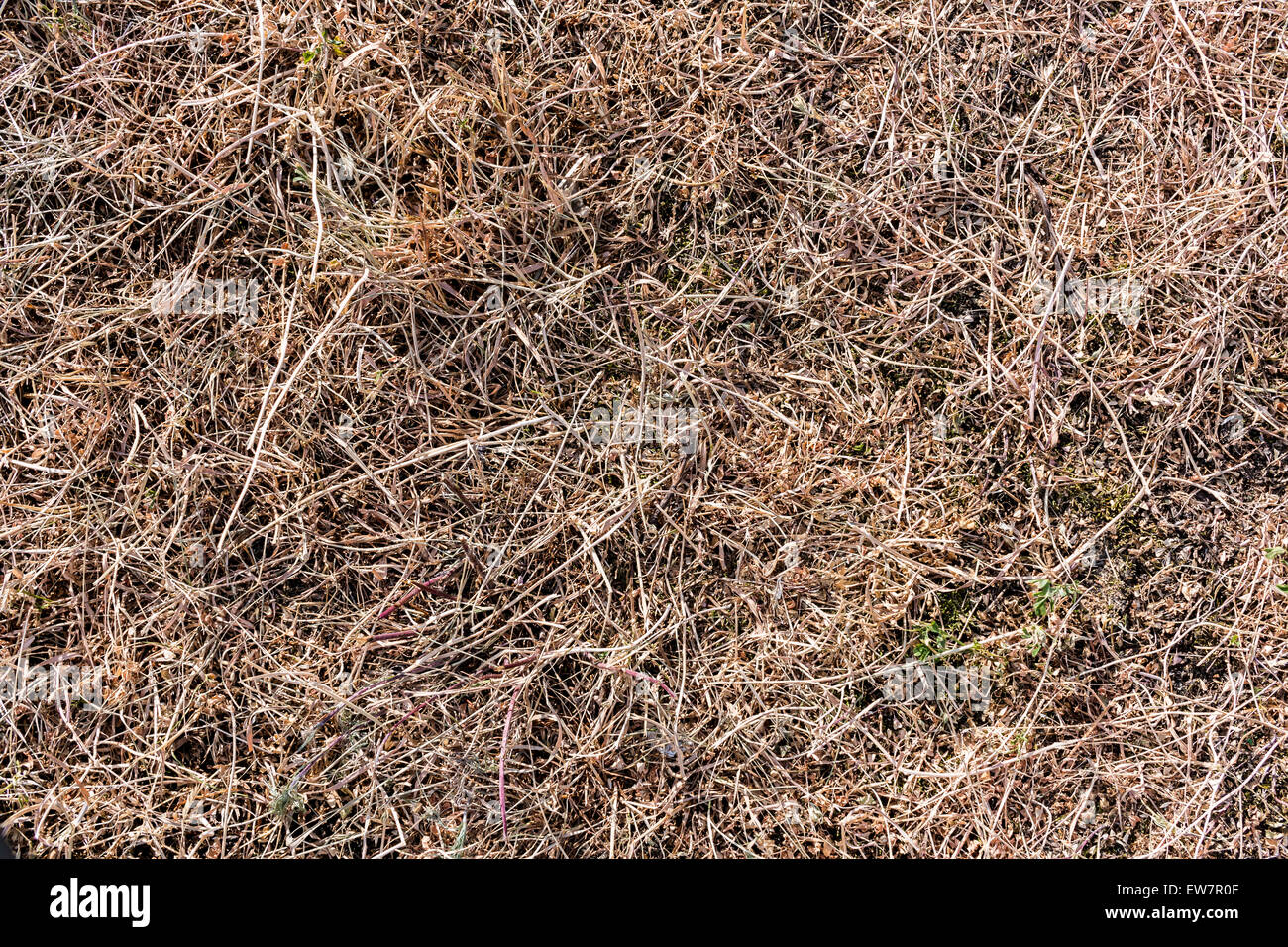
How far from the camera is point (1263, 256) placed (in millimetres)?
2420

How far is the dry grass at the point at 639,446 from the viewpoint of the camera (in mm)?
2322

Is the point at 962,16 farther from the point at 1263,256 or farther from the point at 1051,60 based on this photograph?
the point at 1263,256

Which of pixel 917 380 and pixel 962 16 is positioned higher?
pixel 962 16

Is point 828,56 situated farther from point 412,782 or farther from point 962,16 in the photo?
point 412,782

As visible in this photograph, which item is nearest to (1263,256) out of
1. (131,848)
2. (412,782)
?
(412,782)

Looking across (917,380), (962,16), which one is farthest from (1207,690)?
(962,16)

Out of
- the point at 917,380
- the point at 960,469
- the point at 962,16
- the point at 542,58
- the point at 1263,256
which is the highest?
the point at 962,16

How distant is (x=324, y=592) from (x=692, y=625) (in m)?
1.22

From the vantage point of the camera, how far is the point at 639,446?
2355 millimetres

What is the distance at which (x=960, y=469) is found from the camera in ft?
7.80

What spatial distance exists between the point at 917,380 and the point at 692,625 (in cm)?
111

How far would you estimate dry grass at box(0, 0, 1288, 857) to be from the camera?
2322 millimetres
